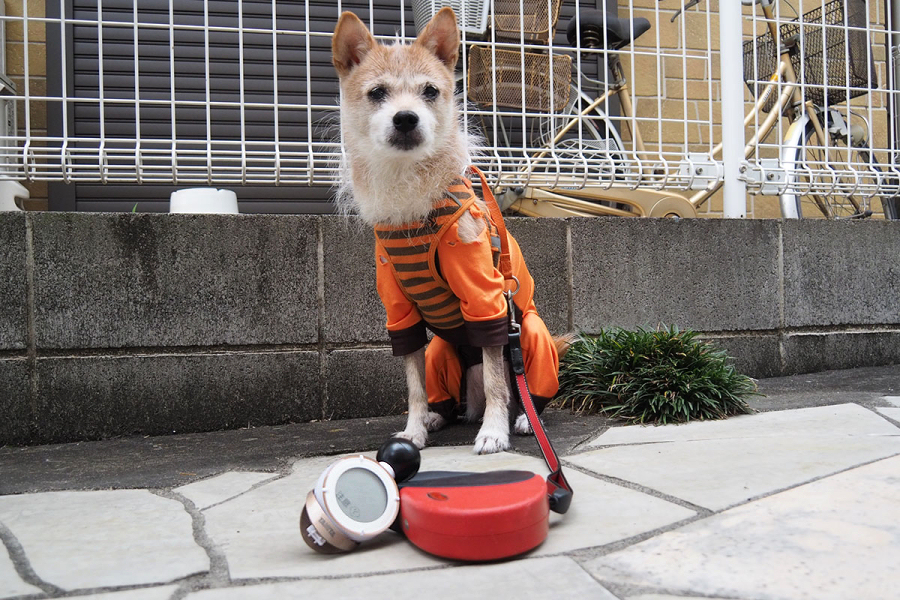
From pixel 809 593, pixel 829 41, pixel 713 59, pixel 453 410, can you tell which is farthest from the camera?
pixel 829 41

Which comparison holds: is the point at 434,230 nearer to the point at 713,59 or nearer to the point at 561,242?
the point at 561,242

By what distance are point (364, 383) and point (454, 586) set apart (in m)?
2.05

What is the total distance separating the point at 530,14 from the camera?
4.33m

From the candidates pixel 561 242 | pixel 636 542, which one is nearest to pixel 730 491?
pixel 636 542

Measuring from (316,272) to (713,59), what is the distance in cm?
276

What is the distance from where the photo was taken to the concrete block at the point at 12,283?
3006mm

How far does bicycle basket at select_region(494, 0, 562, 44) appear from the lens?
409cm

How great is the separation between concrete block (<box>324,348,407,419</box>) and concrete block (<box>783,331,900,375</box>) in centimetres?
226

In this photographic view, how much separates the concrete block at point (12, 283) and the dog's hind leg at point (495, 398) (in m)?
2.03

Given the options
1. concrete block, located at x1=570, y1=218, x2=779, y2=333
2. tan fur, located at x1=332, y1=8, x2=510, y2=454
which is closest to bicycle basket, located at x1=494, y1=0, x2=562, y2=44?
concrete block, located at x1=570, y1=218, x2=779, y2=333

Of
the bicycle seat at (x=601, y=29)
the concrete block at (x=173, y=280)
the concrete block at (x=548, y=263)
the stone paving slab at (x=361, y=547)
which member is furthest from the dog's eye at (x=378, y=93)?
the bicycle seat at (x=601, y=29)

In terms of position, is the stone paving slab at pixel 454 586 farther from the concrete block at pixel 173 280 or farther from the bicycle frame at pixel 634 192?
the bicycle frame at pixel 634 192

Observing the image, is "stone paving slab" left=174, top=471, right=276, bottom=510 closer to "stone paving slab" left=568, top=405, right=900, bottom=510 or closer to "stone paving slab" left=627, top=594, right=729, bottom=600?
"stone paving slab" left=568, top=405, right=900, bottom=510

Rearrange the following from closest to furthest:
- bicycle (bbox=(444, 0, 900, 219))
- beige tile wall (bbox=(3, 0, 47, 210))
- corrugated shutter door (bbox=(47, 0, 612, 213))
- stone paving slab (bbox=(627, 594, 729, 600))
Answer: stone paving slab (bbox=(627, 594, 729, 600)) < bicycle (bbox=(444, 0, 900, 219)) < corrugated shutter door (bbox=(47, 0, 612, 213)) < beige tile wall (bbox=(3, 0, 47, 210))
